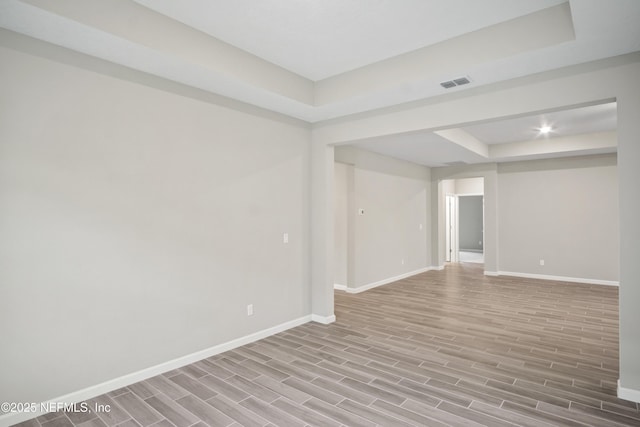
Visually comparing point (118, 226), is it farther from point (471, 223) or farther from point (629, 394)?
point (471, 223)

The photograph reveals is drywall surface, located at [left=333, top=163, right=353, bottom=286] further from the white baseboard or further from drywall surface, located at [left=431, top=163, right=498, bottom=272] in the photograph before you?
drywall surface, located at [left=431, top=163, right=498, bottom=272]

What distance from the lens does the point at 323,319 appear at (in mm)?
4699

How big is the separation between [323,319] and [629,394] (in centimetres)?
307

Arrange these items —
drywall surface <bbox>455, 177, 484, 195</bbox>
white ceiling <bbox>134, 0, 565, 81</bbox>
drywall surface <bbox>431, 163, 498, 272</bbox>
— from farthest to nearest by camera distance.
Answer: drywall surface <bbox>455, 177, 484, 195</bbox>
drywall surface <bbox>431, 163, 498, 272</bbox>
white ceiling <bbox>134, 0, 565, 81</bbox>

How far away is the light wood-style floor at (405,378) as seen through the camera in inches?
99.0

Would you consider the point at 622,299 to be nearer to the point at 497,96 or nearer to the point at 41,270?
the point at 497,96

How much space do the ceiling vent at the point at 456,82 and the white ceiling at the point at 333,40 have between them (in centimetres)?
7

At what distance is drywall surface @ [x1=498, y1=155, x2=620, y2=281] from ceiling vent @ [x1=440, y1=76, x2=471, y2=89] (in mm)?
5749

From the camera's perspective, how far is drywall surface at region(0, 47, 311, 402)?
2.45m

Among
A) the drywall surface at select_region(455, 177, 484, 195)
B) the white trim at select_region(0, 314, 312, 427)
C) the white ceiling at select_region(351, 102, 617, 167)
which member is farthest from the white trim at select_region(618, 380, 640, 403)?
the drywall surface at select_region(455, 177, 484, 195)

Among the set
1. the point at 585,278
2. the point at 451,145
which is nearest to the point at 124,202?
the point at 451,145

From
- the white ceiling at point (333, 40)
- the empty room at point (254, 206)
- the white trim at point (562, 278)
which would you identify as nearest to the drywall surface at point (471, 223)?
the white trim at point (562, 278)

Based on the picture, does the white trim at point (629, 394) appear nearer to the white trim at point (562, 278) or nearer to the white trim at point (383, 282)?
the white trim at point (383, 282)

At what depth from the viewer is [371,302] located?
586 centimetres
